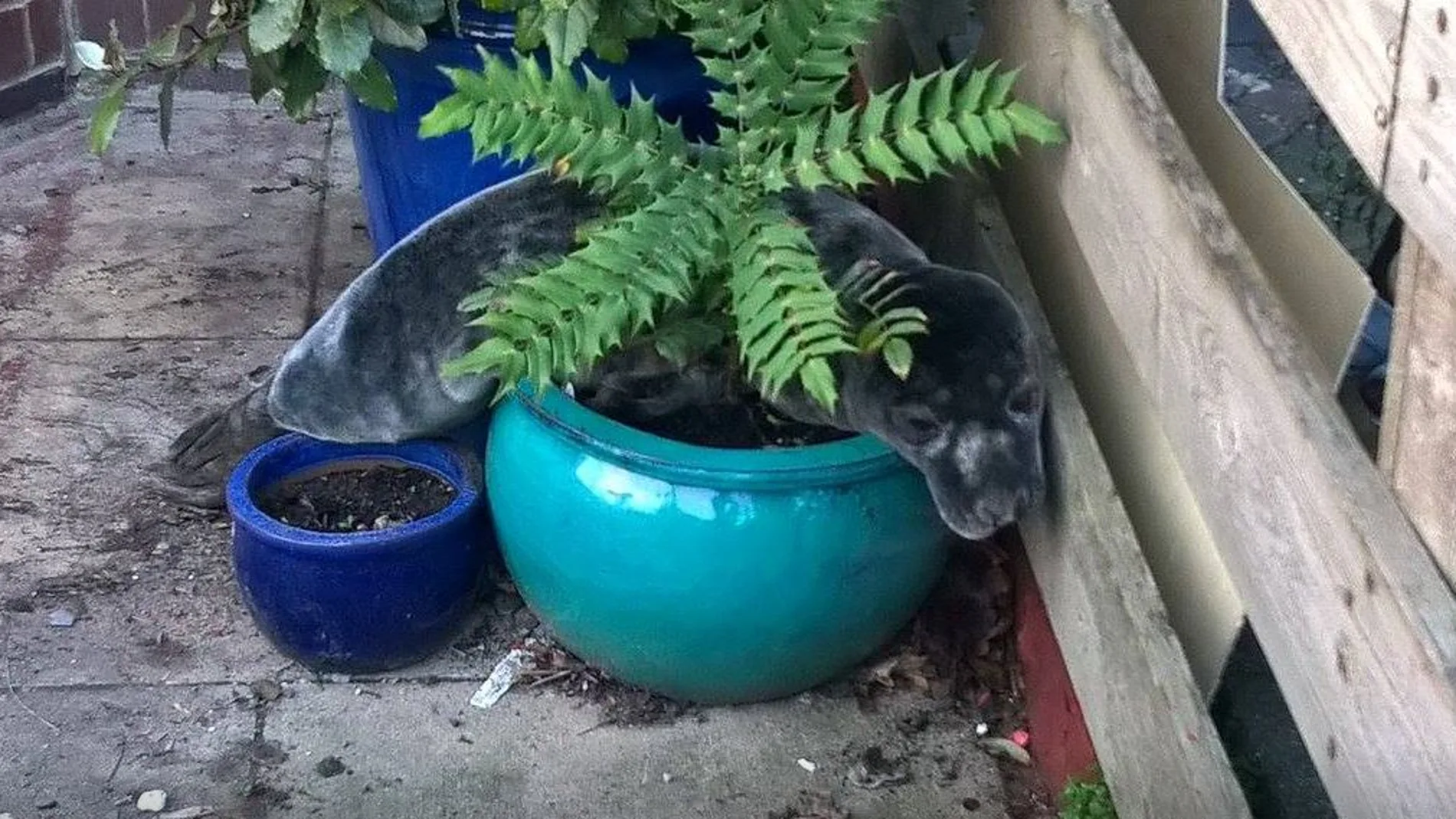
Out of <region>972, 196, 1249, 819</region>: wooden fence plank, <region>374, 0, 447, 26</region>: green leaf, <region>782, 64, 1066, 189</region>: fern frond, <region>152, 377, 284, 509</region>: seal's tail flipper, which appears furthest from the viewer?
<region>152, 377, 284, 509</region>: seal's tail flipper

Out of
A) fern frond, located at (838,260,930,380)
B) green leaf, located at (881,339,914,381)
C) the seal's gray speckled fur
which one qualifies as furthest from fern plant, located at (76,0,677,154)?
green leaf, located at (881,339,914,381)

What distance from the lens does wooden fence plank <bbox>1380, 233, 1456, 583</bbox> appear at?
1.24m

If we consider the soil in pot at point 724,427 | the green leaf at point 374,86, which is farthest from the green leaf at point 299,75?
the soil in pot at point 724,427

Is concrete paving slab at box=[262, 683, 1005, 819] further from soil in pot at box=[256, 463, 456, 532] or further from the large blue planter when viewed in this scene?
the large blue planter

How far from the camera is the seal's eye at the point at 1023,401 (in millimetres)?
2020

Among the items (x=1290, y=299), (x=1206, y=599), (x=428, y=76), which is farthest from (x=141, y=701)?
(x=1290, y=299)

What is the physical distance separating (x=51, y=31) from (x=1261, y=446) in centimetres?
367

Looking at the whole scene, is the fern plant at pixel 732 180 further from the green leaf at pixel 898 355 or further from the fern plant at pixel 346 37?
the fern plant at pixel 346 37

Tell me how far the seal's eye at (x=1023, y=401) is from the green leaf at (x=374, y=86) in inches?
40.8

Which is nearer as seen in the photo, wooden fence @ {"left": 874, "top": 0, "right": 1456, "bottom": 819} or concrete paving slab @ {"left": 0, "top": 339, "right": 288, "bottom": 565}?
wooden fence @ {"left": 874, "top": 0, "right": 1456, "bottom": 819}

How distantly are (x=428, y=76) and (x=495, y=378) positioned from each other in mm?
539

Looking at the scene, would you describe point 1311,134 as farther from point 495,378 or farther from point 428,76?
point 428,76

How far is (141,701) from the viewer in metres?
2.44

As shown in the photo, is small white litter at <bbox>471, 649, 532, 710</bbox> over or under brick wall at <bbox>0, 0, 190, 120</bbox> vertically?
under
